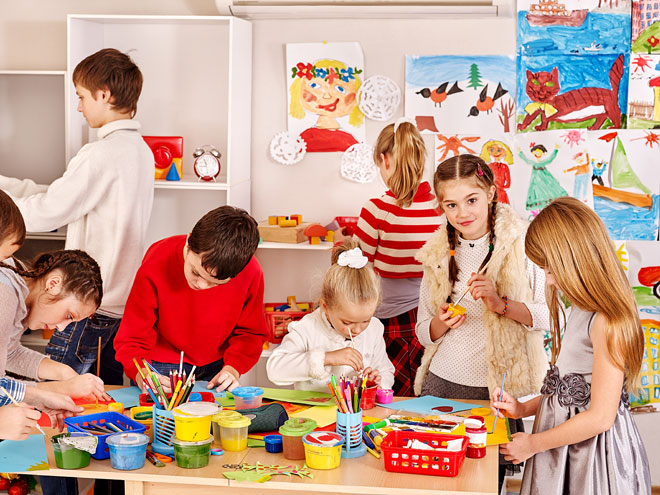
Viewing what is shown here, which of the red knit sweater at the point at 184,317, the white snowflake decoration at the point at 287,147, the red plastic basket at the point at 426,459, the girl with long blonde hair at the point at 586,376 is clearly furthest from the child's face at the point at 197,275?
the white snowflake decoration at the point at 287,147

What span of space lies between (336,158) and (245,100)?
44 cm

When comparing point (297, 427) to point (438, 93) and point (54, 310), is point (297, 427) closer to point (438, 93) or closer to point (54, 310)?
point (54, 310)

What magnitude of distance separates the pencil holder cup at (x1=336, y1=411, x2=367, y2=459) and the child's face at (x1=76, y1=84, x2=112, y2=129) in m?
1.56

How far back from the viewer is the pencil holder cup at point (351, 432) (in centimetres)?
176

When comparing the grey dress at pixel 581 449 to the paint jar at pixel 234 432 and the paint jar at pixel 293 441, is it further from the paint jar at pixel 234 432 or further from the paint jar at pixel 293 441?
the paint jar at pixel 234 432

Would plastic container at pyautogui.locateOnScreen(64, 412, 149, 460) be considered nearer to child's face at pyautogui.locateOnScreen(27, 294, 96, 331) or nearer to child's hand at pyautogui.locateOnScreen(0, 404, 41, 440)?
child's hand at pyautogui.locateOnScreen(0, 404, 41, 440)

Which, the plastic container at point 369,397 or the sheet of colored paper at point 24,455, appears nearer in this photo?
the sheet of colored paper at point 24,455

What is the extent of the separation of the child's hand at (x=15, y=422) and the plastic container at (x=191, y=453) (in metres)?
0.33

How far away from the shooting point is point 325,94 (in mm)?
3318

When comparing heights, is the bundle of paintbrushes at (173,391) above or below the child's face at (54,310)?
below

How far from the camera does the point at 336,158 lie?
335 centimetres

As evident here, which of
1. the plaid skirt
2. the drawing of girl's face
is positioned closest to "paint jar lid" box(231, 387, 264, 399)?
the plaid skirt

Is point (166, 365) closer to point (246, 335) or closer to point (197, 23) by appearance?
point (246, 335)

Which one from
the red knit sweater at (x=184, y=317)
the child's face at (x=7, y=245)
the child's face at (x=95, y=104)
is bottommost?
the red knit sweater at (x=184, y=317)
